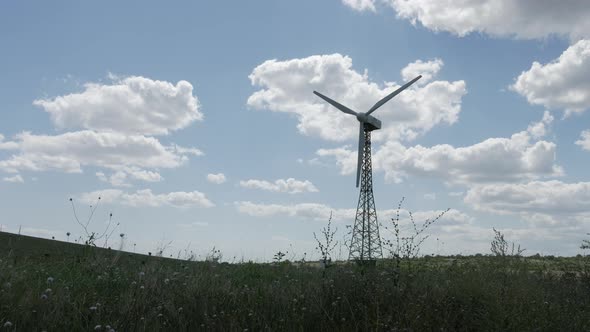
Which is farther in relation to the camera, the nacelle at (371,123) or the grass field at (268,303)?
the nacelle at (371,123)

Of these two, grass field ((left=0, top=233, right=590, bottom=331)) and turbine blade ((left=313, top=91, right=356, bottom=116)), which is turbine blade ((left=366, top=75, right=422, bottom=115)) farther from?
grass field ((left=0, top=233, right=590, bottom=331))

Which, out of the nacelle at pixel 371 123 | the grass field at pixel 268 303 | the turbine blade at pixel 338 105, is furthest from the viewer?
the turbine blade at pixel 338 105

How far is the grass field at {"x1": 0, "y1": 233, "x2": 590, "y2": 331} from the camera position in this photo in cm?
770

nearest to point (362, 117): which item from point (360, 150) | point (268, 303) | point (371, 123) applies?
point (371, 123)

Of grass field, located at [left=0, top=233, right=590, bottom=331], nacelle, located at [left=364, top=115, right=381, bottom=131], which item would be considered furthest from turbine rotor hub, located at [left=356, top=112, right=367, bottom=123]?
grass field, located at [left=0, top=233, right=590, bottom=331]

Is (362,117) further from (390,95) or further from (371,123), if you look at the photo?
(390,95)

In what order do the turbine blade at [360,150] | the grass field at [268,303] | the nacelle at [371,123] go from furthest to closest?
the nacelle at [371,123] → the turbine blade at [360,150] → the grass field at [268,303]

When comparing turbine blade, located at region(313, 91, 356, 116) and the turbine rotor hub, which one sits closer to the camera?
the turbine rotor hub

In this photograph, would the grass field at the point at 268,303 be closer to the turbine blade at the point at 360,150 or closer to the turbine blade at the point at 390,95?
the turbine blade at the point at 360,150

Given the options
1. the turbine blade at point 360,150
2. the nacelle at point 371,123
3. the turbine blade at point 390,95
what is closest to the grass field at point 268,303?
the turbine blade at point 360,150

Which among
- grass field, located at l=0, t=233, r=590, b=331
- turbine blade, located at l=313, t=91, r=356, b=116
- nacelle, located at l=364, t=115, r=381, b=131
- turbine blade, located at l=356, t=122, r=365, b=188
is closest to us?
grass field, located at l=0, t=233, r=590, b=331

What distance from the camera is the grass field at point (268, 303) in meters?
7.70

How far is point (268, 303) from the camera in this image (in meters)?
8.96

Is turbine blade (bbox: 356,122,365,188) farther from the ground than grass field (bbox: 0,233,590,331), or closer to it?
farther from the ground
